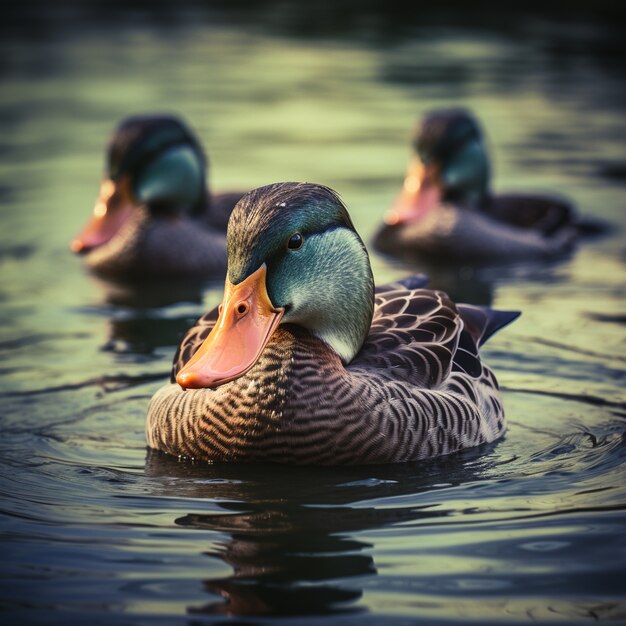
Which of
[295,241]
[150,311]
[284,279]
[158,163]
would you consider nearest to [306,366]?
[284,279]

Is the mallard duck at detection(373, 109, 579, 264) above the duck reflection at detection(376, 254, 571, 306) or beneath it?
above

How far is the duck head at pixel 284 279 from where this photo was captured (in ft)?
21.2

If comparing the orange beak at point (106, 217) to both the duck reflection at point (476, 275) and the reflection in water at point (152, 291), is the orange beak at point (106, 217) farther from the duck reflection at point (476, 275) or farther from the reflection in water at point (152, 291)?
the duck reflection at point (476, 275)

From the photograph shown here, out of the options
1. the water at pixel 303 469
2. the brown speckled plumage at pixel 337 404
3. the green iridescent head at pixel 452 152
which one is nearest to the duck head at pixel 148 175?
the water at pixel 303 469

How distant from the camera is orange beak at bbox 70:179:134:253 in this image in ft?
39.1

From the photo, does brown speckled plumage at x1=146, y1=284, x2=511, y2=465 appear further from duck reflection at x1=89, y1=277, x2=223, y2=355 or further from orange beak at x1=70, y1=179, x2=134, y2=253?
orange beak at x1=70, y1=179, x2=134, y2=253

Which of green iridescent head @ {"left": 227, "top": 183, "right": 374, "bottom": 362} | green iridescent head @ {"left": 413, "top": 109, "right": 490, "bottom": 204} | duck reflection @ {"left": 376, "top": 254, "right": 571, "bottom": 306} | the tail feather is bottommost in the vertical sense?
duck reflection @ {"left": 376, "top": 254, "right": 571, "bottom": 306}

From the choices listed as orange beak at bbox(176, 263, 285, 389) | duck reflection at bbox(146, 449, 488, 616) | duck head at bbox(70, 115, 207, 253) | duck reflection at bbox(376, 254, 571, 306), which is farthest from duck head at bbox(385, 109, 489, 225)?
orange beak at bbox(176, 263, 285, 389)

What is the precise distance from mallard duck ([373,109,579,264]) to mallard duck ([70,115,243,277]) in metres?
1.52

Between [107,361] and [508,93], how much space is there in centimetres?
1230

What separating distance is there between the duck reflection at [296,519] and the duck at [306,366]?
0.28ft

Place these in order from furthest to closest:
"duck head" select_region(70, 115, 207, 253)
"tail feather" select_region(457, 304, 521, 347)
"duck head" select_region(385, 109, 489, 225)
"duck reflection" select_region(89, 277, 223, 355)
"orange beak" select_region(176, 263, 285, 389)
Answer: "duck head" select_region(385, 109, 489, 225), "duck head" select_region(70, 115, 207, 253), "duck reflection" select_region(89, 277, 223, 355), "tail feather" select_region(457, 304, 521, 347), "orange beak" select_region(176, 263, 285, 389)

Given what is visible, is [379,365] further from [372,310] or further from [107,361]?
[107,361]

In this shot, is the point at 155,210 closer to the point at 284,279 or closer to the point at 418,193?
the point at 418,193
